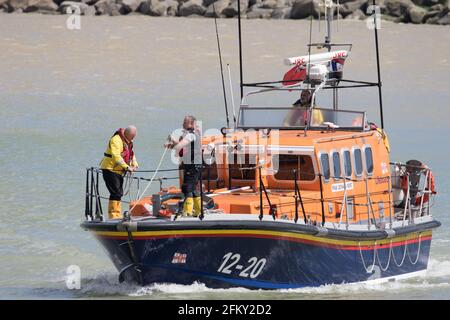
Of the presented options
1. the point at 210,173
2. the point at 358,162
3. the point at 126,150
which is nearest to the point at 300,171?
the point at 358,162

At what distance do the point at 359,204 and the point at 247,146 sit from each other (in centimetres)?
164

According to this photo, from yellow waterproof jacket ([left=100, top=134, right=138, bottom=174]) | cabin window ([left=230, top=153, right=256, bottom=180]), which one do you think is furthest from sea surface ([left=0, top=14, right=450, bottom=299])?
cabin window ([left=230, top=153, right=256, bottom=180])

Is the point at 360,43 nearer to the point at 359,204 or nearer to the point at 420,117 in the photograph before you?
the point at 420,117

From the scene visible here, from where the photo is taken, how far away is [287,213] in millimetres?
16406

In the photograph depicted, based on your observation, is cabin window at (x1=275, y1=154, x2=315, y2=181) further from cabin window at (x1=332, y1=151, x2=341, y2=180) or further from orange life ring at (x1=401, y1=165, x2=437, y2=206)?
orange life ring at (x1=401, y1=165, x2=437, y2=206)

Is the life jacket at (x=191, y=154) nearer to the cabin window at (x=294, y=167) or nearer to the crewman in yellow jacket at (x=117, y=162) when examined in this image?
the crewman in yellow jacket at (x=117, y=162)

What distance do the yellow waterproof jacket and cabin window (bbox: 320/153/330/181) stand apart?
8.37ft

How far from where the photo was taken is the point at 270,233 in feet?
50.9

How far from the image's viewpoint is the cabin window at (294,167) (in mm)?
16953

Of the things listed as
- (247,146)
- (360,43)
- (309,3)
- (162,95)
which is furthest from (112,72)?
(247,146)

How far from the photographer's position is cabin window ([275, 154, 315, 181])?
17.0 metres

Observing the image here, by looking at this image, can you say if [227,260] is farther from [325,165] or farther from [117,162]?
[325,165]

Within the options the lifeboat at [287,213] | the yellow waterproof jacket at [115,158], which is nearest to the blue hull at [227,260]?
the lifeboat at [287,213]

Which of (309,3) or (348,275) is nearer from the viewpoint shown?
(348,275)
